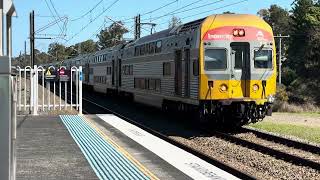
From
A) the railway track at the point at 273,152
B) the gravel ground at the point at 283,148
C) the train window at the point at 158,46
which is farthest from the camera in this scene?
the train window at the point at 158,46

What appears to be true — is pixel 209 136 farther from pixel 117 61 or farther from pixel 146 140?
pixel 117 61

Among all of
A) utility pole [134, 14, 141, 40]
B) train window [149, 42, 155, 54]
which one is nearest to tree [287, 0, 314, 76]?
utility pole [134, 14, 141, 40]

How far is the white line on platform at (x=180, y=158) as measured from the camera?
29.8 feet

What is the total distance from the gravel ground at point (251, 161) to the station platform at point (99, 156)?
1099 mm

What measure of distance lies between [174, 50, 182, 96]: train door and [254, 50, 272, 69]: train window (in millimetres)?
2773

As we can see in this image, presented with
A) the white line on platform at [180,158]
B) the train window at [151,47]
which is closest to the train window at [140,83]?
the train window at [151,47]

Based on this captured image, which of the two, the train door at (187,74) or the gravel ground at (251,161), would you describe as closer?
the gravel ground at (251,161)

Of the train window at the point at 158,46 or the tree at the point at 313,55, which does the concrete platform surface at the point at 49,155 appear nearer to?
the train window at the point at 158,46

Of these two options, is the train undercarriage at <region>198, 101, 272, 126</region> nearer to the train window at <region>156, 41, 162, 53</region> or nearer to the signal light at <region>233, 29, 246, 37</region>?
the signal light at <region>233, 29, 246, 37</region>

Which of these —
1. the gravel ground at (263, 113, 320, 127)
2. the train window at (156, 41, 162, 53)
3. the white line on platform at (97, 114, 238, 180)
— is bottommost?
the gravel ground at (263, 113, 320, 127)

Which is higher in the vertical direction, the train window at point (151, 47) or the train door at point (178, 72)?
the train window at point (151, 47)

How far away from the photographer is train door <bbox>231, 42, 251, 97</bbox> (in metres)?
16.5

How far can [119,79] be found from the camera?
3045 centimetres

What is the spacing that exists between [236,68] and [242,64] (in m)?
0.23
